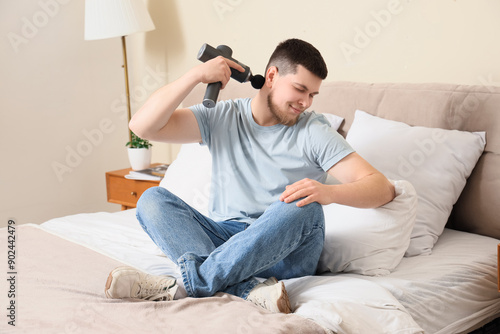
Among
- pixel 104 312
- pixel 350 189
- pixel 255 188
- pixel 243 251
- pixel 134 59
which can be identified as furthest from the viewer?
pixel 134 59

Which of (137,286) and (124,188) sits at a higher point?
(137,286)

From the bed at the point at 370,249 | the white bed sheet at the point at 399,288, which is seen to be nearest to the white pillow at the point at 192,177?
the bed at the point at 370,249

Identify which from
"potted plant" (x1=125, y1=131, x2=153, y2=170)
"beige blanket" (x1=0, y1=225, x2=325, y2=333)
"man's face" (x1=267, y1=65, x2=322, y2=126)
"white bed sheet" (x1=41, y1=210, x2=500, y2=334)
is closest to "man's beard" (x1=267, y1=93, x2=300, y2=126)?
"man's face" (x1=267, y1=65, x2=322, y2=126)

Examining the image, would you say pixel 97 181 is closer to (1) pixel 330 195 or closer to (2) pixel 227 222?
(2) pixel 227 222

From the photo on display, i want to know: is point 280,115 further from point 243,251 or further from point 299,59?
point 243,251

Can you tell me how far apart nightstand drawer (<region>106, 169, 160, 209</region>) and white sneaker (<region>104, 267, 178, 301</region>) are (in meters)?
1.44

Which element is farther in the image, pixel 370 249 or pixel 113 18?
pixel 113 18

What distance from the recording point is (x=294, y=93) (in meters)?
1.75

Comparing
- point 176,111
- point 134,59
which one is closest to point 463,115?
point 176,111

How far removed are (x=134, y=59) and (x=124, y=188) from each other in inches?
37.9

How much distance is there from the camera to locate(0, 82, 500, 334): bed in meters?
1.34

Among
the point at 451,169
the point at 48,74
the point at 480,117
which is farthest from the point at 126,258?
the point at 48,74

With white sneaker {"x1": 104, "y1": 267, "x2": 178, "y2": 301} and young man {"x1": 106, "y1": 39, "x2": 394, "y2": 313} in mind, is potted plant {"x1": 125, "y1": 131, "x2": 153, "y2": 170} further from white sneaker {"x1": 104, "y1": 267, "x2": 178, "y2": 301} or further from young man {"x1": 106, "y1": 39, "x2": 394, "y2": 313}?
white sneaker {"x1": 104, "y1": 267, "x2": 178, "y2": 301}

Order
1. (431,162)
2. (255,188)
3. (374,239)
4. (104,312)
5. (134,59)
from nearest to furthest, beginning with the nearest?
(104,312), (374,239), (255,188), (431,162), (134,59)
